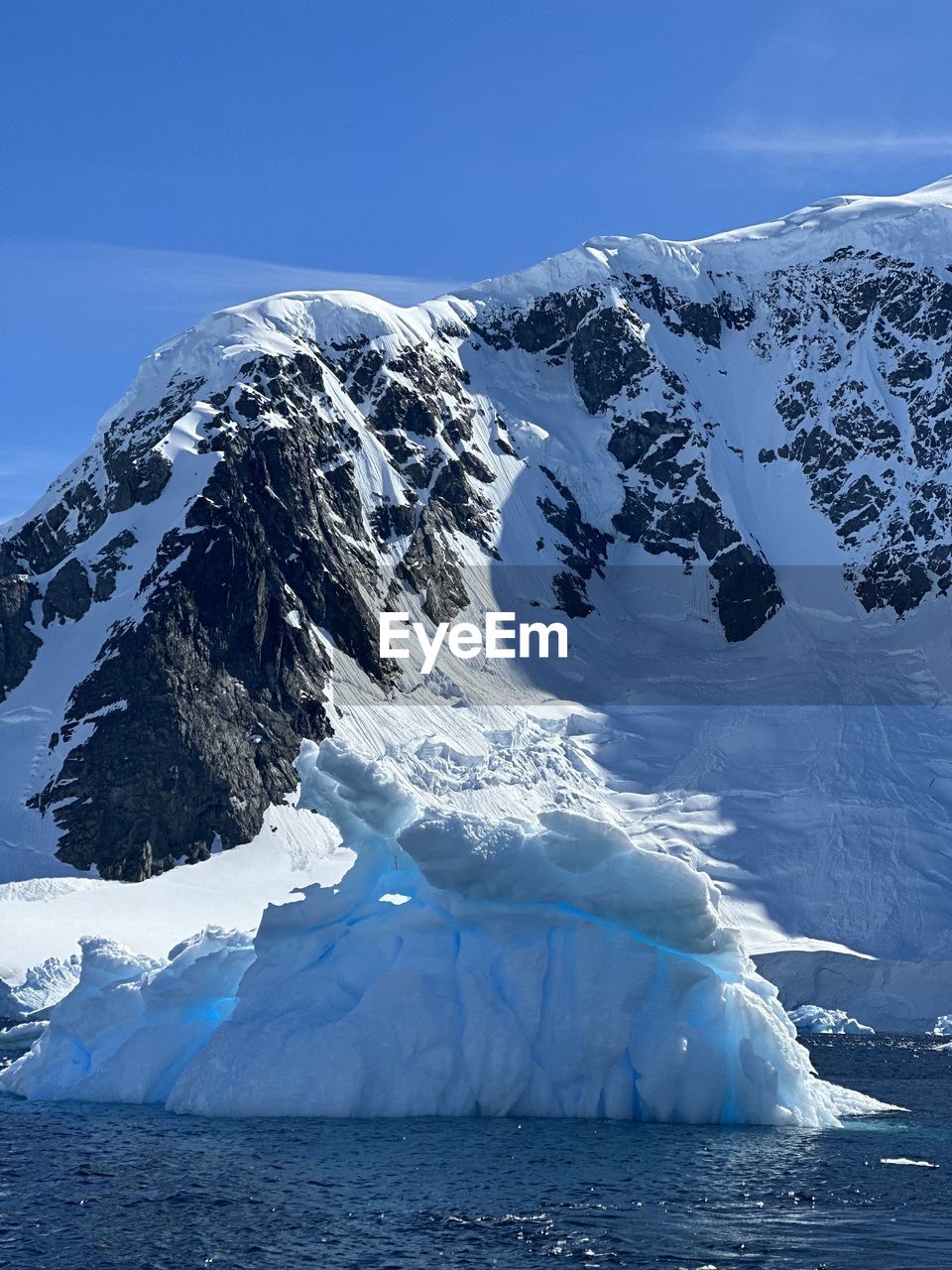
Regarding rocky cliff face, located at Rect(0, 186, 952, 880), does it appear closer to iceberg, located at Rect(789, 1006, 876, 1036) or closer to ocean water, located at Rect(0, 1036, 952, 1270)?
iceberg, located at Rect(789, 1006, 876, 1036)

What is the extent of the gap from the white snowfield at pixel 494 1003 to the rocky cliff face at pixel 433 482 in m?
64.7

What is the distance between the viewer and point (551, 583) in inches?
5832

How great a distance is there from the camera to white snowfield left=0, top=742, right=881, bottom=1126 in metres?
41.0

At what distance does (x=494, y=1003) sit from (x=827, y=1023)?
1621 inches

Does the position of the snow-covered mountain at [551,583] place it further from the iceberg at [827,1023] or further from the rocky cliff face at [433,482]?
the iceberg at [827,1023]

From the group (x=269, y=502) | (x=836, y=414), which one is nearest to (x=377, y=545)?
(x=269, y=502)

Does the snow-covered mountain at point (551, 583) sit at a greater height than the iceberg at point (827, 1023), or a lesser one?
greater

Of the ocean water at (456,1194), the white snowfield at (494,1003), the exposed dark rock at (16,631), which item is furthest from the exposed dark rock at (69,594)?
the ocean water at (456,1194)

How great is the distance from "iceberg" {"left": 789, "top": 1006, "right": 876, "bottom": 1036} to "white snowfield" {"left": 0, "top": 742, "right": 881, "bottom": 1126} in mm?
34115

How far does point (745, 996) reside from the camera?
138ft

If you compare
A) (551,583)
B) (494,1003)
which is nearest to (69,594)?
(551,583)

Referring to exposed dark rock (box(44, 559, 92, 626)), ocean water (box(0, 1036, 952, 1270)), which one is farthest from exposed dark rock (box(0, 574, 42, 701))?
ocean water (box(0, 1036, 952, 1270))

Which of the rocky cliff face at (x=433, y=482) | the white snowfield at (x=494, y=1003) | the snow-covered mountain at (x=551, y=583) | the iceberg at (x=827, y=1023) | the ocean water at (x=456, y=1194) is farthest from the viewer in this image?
the rocky cliff face at (x=433, y=482)

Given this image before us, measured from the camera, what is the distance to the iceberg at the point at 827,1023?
77938 mm
